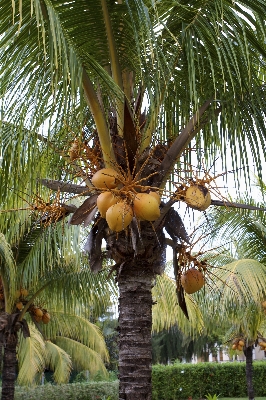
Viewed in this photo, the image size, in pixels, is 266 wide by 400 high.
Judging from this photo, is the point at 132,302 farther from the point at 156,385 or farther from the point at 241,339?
the point at 156,385

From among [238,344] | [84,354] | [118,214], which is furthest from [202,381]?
[118,214]

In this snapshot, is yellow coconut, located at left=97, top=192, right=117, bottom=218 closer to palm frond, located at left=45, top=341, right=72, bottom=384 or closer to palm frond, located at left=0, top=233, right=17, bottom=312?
palm frond, located at left=0, top=233, right=17, bottom=312

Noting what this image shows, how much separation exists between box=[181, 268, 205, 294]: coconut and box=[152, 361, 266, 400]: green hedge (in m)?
20.5

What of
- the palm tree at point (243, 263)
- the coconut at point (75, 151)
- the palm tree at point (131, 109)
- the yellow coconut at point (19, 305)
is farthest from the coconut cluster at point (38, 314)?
the coconut at point (75, 151)

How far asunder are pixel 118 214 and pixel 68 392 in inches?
615

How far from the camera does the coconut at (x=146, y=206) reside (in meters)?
2.94

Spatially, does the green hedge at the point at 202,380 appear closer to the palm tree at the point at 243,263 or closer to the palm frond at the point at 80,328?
the palm frond at the point at 80,328

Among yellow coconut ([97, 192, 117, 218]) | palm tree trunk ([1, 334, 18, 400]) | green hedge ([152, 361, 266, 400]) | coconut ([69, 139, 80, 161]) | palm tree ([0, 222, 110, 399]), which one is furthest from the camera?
green hedge ([152, 361, 266, 400])

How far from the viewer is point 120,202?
303 cm

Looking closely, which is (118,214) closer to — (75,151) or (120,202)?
(120,202)

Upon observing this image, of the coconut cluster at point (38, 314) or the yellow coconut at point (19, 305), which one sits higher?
the yellow coconut at point (19, 305)

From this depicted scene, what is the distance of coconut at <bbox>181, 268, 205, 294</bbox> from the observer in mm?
3701

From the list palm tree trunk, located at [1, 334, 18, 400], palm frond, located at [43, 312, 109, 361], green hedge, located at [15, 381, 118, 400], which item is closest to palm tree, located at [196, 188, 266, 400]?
palm tree trunk, located at [1, 334, 18, 400]

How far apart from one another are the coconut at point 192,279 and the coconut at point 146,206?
87cm
